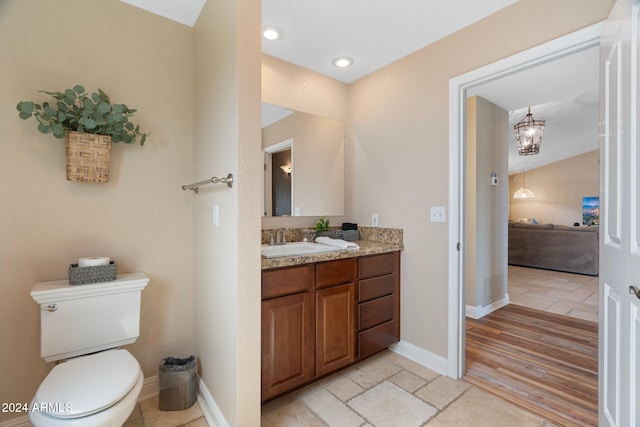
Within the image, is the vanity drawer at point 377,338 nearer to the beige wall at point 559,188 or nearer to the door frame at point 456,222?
the door frame at point 456,222

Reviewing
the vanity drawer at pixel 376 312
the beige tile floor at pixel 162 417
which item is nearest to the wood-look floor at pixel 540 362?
the vanity drawer at pixel 376 312

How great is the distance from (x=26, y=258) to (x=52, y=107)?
0.81 meters

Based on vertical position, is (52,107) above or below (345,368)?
above

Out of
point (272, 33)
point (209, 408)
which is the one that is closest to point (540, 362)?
point (209, 408)

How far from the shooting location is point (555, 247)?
17.6 feet

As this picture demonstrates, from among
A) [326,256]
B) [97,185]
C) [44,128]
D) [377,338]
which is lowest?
[377,338]

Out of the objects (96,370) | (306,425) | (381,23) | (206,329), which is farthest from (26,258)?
(381,23)

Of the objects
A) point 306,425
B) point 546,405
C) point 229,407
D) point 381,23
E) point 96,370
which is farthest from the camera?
point 381,23

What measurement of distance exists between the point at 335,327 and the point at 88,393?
1.30m

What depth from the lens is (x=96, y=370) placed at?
4.19 ft

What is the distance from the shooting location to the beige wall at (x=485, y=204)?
10.6 feet

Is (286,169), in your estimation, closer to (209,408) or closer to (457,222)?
(457,222)

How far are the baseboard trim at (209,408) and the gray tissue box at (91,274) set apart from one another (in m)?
0.86

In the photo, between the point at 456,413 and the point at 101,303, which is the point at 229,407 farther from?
the point at 456,413
